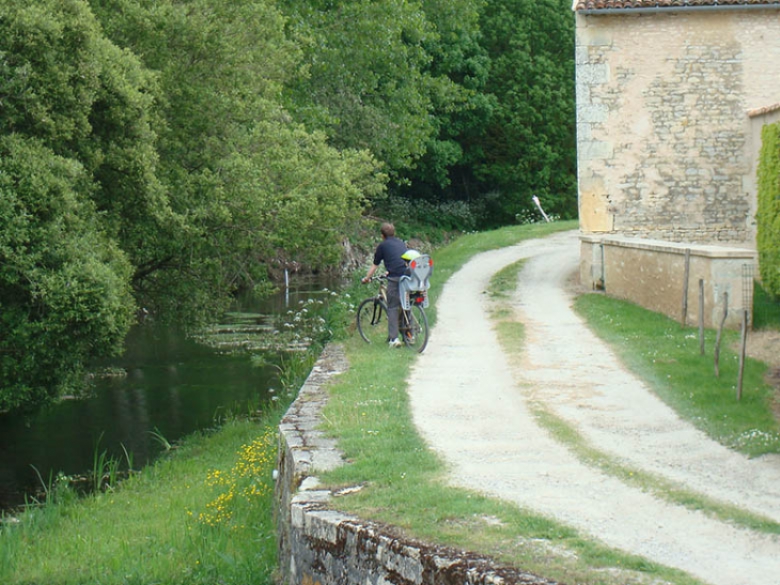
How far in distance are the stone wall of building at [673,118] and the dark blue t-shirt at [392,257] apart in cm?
789

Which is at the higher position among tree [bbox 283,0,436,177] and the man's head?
tree [bbox 283,0,436,177]

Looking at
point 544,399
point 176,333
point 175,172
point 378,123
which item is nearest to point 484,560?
point 544,399

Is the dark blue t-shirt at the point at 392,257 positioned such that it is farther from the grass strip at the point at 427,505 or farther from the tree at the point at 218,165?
the tree at the point at 218,165

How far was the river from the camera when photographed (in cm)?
1489

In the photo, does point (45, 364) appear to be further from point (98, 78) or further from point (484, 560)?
point (484, 560)

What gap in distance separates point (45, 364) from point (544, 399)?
22.2ft

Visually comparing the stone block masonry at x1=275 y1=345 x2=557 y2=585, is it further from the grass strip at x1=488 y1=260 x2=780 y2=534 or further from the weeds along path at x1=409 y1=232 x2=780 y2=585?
the grass strip at x1=488 y1=260 x2=780 y2=534

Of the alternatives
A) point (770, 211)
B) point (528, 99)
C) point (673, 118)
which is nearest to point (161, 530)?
point (770, 211)

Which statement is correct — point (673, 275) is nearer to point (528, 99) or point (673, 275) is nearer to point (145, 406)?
point (145, 406)

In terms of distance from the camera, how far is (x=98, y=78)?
14508mm

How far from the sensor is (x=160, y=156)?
695 inches

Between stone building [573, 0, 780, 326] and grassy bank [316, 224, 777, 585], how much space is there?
6997 millimetres

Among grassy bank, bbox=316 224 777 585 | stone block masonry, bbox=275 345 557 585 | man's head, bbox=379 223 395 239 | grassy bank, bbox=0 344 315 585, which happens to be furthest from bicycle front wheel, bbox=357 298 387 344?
stone block masonry, bbox=275 345 557 585

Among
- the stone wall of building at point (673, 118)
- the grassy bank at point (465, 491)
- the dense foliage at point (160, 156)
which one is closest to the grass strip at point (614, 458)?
the grassy bank at point (465, 491)
